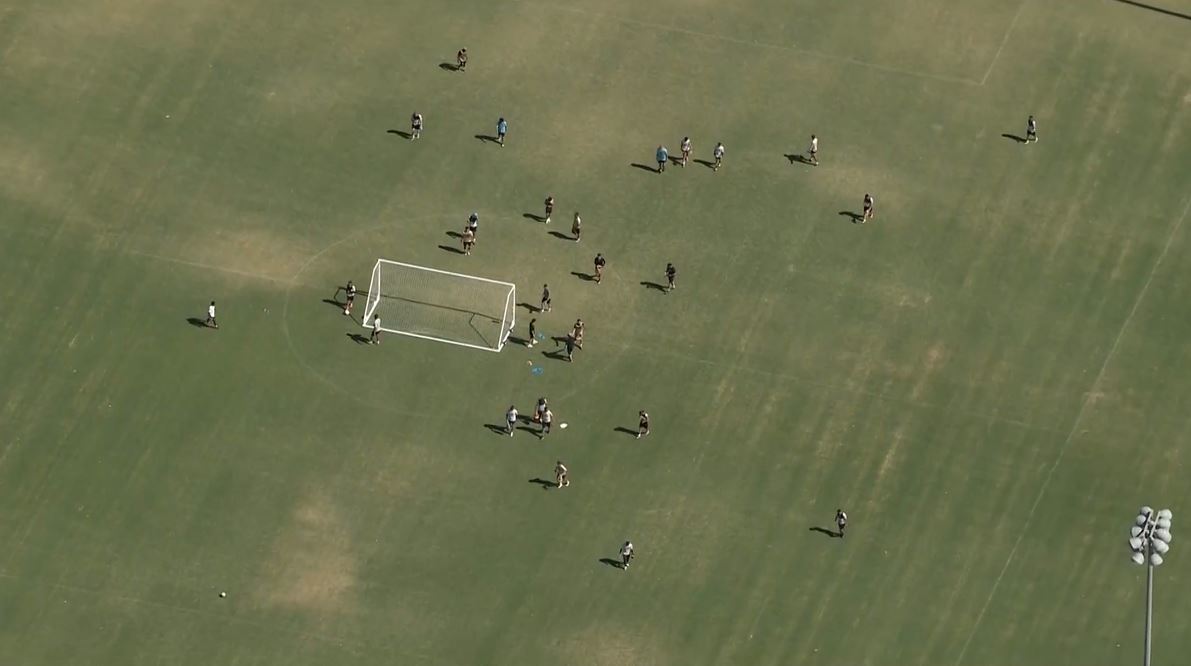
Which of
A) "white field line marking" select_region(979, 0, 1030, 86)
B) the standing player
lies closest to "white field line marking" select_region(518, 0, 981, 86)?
"white field line marking" select_region(979, 0, 1030, 86)

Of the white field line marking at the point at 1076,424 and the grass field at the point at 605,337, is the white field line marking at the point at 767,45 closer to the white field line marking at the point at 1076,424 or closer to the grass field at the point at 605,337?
the grass field at the point at 605,337

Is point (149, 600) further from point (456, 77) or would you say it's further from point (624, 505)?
point (456, 77)

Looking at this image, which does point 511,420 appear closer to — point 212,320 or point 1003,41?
point 212,320

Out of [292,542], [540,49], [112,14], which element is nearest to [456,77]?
[540,49]

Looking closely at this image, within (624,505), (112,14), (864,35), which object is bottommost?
(624,505)

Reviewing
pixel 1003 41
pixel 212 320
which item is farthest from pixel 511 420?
pixel 1003 41

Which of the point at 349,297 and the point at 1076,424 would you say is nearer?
the point at 1076,424
